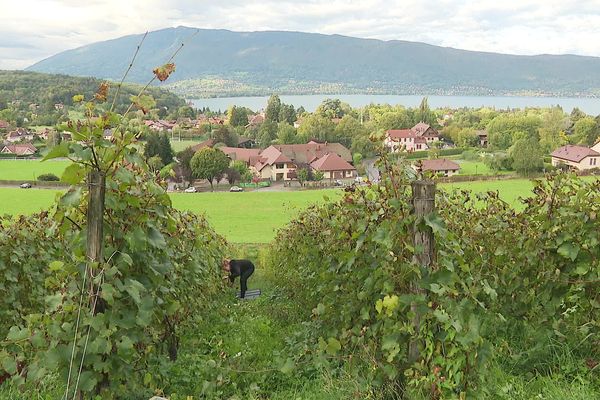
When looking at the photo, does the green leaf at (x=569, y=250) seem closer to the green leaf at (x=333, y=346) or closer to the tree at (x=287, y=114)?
the green leaf at (x=333, y=346)

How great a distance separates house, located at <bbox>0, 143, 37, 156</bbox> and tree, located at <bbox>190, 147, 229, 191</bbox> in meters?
36.4

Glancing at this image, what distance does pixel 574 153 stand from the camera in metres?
68.6

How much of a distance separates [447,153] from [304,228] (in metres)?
82.9

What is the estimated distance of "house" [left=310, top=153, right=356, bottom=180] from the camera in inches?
2918

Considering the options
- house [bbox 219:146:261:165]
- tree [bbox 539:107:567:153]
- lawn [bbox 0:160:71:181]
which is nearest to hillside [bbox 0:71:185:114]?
house [bbox 219:146:261:165]

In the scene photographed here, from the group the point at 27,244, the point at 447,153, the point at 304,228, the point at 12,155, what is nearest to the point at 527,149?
the point at 447,153

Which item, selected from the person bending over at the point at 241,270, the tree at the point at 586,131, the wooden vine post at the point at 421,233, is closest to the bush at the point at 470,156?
the tree at the point at 586,131

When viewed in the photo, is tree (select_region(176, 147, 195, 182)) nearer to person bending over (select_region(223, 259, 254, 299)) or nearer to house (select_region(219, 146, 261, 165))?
house (select_region(219, 146, 261, 165))

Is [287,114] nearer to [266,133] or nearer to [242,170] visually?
[266,133]

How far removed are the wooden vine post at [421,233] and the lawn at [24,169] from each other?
58.0 m

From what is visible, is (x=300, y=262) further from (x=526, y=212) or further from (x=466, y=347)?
(x=466, y=347)

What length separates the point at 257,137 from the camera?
112 metres

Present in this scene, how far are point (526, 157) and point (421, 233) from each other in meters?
64.1

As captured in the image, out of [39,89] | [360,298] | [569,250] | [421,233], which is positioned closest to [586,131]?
[569,250]
